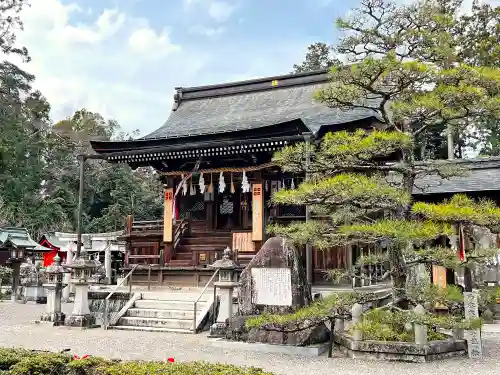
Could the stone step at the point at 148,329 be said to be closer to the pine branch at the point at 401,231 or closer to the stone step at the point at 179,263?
the stone step at the point at 179,263

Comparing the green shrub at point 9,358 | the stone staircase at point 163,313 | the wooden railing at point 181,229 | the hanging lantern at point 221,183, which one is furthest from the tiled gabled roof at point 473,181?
the green shrub at point 9,358

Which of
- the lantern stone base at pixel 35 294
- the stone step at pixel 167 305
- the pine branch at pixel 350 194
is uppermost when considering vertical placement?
the pine branch at pixel 350 194

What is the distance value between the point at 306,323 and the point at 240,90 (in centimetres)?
1516

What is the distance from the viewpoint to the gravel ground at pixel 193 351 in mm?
6770

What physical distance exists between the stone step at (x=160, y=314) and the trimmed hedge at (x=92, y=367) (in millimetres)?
5800

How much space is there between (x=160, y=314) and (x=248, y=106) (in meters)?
10.9

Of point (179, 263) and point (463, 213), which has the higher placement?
point (463, 213)

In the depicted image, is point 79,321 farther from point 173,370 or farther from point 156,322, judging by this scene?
point 173,370

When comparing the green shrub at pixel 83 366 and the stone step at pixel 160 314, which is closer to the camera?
the green shrub at pixel 83 366

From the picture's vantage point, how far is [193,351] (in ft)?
26.9

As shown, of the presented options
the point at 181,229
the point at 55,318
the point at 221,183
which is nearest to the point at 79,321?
the point at 55,318

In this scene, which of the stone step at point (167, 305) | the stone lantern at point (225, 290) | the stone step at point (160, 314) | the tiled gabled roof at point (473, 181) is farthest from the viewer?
the tiled gabled roof at point (473, 181)

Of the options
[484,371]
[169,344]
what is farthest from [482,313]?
[169,344]

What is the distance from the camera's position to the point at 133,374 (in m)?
4.94
